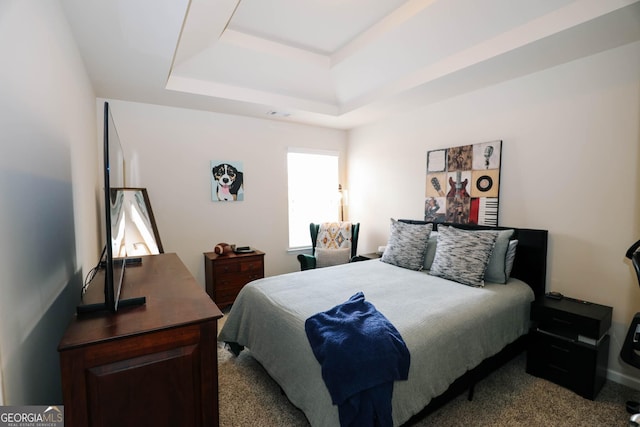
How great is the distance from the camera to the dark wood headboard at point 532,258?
2625mm

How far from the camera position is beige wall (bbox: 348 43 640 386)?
2.22 meters

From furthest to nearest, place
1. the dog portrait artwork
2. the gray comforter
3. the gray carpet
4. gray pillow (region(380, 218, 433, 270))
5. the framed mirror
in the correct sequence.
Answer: the dog portrait artwork, gray pillow (region(380, 218, 433, 270)), the framed mirror, the gray carpet, the gray comforter

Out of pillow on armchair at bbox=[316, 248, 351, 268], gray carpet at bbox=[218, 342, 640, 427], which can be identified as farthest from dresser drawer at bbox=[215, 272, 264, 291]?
gray carpet at bbox=[218, 342, 640, 427]

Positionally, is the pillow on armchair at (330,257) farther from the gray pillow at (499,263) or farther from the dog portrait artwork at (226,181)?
the gray pillow at (499,263)

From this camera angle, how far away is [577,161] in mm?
2447

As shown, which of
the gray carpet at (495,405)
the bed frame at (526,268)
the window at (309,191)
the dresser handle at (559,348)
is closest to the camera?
the gray carpet at (495,405)

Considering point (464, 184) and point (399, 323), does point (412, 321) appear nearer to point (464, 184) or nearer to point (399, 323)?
point (399, 323)

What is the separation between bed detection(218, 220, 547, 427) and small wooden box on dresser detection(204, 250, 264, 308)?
1043 millimetres

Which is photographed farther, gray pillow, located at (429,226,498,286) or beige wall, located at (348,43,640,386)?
gray pillow, located at (429,226,498,286)

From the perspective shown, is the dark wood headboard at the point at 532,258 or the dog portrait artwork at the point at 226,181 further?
the dog portrait artwork at the point at 226,181

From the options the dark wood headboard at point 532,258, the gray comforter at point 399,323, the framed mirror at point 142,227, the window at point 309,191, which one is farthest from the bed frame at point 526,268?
the framed mirror at point 142,227

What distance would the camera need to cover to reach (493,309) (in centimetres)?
216

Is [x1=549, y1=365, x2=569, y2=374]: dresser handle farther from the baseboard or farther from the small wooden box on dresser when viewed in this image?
the small wooden box on dresser

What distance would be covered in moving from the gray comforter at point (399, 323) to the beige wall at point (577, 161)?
536mm
